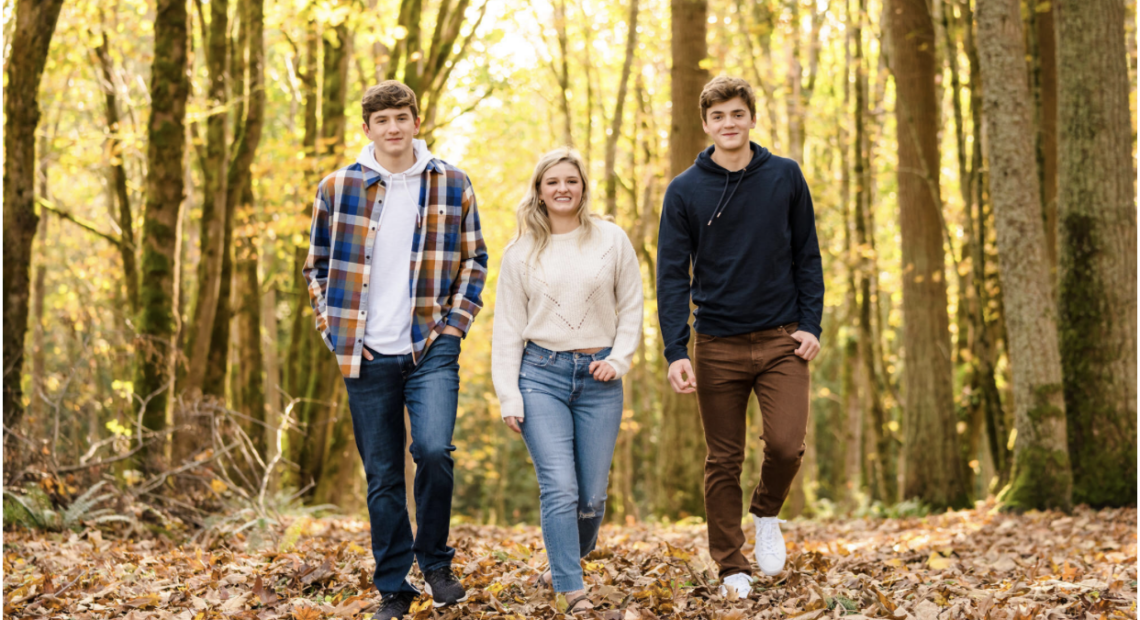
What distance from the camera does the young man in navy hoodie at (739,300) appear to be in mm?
4488

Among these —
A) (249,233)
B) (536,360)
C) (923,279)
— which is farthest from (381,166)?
(249,233)

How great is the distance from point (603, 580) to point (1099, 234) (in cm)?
618

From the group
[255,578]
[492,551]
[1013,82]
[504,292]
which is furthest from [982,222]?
[255,578]

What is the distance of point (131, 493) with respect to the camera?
23.0ft

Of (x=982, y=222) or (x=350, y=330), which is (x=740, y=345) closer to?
(x=350, y=330)

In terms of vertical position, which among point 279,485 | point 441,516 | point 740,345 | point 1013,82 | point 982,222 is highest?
point 1013,82

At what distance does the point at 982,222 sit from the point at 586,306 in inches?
339

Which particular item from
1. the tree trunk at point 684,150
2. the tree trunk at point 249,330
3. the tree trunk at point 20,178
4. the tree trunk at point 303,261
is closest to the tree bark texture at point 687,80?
the tree trunk at point 684,150

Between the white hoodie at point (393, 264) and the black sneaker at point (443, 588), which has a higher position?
the white hoodie at point (393, 264)

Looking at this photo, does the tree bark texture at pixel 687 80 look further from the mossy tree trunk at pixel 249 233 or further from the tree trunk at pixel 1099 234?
the mossy tree trunk at pixel 249 233

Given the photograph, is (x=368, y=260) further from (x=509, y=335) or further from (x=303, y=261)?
(x=303, y=261)

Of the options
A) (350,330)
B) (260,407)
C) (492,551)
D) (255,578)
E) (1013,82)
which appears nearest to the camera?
(350,330)

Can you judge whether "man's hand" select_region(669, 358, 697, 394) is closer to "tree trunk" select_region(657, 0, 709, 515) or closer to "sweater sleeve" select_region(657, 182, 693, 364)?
"sweater sleeve" select_region(657, 182, 693, 364)

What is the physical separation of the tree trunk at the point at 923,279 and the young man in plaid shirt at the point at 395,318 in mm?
7816
